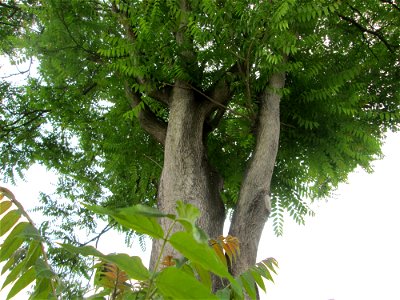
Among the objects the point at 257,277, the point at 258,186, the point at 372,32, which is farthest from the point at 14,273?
the point at 372,32

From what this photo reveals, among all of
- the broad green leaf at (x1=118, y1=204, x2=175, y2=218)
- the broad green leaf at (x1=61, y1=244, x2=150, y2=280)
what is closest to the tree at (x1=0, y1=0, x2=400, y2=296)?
the broad green leaf at (x1=61, y1=244, x2=150, y2=280)

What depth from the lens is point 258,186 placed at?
12.1 feet

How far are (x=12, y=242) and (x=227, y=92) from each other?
3.27 m

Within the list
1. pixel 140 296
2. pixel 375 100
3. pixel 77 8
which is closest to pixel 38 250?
pixel 140 296

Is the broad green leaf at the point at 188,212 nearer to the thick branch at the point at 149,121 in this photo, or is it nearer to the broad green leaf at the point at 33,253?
the broad green leaf at the point at 33,253

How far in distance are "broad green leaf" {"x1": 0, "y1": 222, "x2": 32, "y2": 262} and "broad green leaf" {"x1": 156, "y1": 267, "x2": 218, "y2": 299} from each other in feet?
1.85

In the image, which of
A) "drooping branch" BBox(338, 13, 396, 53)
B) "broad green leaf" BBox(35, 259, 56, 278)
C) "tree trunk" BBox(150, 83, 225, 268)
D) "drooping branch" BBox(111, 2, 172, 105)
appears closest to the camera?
"broad green leaf" BBox(35, 259, 56, 278)

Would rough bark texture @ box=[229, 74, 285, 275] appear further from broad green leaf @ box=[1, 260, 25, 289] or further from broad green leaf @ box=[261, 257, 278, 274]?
broad green leaf @ box=[1, 260, 25, 289]

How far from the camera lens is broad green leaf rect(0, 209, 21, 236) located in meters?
1.21

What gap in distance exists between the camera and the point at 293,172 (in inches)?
189

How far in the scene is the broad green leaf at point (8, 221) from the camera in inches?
47.7

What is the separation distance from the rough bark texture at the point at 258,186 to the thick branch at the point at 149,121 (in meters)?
1.00

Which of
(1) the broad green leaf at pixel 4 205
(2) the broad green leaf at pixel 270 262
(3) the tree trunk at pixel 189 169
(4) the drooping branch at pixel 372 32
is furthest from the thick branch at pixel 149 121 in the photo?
(1) the broad green leaf at pixel 4 205

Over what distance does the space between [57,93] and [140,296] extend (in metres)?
4.72
